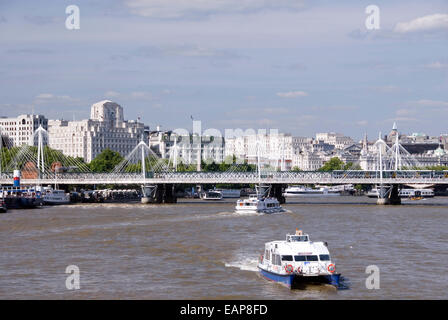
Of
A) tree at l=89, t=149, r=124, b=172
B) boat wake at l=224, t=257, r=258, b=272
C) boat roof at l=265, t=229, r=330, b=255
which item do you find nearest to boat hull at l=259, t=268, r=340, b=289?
boat roof at l=265, t=229, r=330, b=255

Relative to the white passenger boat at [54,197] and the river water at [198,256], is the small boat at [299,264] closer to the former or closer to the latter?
the river water at [198,256]

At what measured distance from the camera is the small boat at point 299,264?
115ft

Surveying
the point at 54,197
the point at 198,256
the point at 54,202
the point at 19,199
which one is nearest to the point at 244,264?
the point at 198,256

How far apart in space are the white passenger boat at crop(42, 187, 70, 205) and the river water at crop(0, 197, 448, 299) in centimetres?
4231

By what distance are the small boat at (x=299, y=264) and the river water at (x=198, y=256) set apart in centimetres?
49

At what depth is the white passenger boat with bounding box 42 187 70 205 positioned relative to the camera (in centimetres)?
12036

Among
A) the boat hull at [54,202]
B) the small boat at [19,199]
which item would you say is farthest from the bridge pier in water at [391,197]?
the small boat at [19,199]

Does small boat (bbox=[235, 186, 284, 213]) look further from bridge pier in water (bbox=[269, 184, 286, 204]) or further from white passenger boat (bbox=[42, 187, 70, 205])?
white passenger boat (bbox=[42, 187, 70, 205])

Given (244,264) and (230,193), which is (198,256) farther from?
(230,193)

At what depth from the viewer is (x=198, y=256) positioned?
4691 cm

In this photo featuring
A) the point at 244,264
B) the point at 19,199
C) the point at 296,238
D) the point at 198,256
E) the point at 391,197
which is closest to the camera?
the point at 296,238

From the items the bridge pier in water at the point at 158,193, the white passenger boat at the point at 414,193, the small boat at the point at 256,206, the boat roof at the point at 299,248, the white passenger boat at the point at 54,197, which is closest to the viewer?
the boat roof at the point at 299,248

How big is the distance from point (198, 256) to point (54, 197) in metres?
79.2

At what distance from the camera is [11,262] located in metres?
44.3
